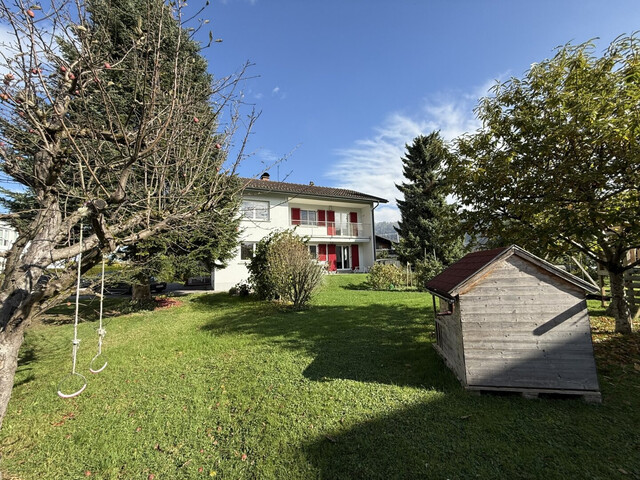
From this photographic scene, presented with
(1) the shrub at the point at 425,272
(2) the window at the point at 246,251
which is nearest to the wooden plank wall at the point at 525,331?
(1) the shrub at the point at 425,272

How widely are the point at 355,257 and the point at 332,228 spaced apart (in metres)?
3.50

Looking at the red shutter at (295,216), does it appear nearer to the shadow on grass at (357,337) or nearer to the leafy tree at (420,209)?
the leafy tree at (420,209)

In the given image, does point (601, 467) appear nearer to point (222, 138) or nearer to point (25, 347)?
point (222, 138)

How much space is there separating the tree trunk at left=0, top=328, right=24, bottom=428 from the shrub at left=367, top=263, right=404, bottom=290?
46.2ft

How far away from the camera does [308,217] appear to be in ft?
75.9

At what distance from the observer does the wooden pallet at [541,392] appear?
11.8ft

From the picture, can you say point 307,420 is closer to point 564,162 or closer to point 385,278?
point 564,162

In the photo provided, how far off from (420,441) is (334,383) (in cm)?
160

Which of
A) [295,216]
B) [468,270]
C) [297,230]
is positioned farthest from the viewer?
[295,216]

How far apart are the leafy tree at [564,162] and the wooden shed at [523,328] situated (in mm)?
1650

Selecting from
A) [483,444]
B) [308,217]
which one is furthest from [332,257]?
[483,444]

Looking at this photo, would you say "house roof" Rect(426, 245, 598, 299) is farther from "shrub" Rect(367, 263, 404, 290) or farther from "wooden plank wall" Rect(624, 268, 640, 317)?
"shrub" Rect(367, 263, 404, 290)

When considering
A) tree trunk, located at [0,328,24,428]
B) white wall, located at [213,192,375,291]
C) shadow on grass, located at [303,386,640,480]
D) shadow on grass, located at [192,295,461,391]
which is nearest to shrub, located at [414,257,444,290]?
shadow on grass, located at [192,295,461,391]

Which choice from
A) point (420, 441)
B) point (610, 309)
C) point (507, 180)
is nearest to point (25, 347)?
point (420, 441)
